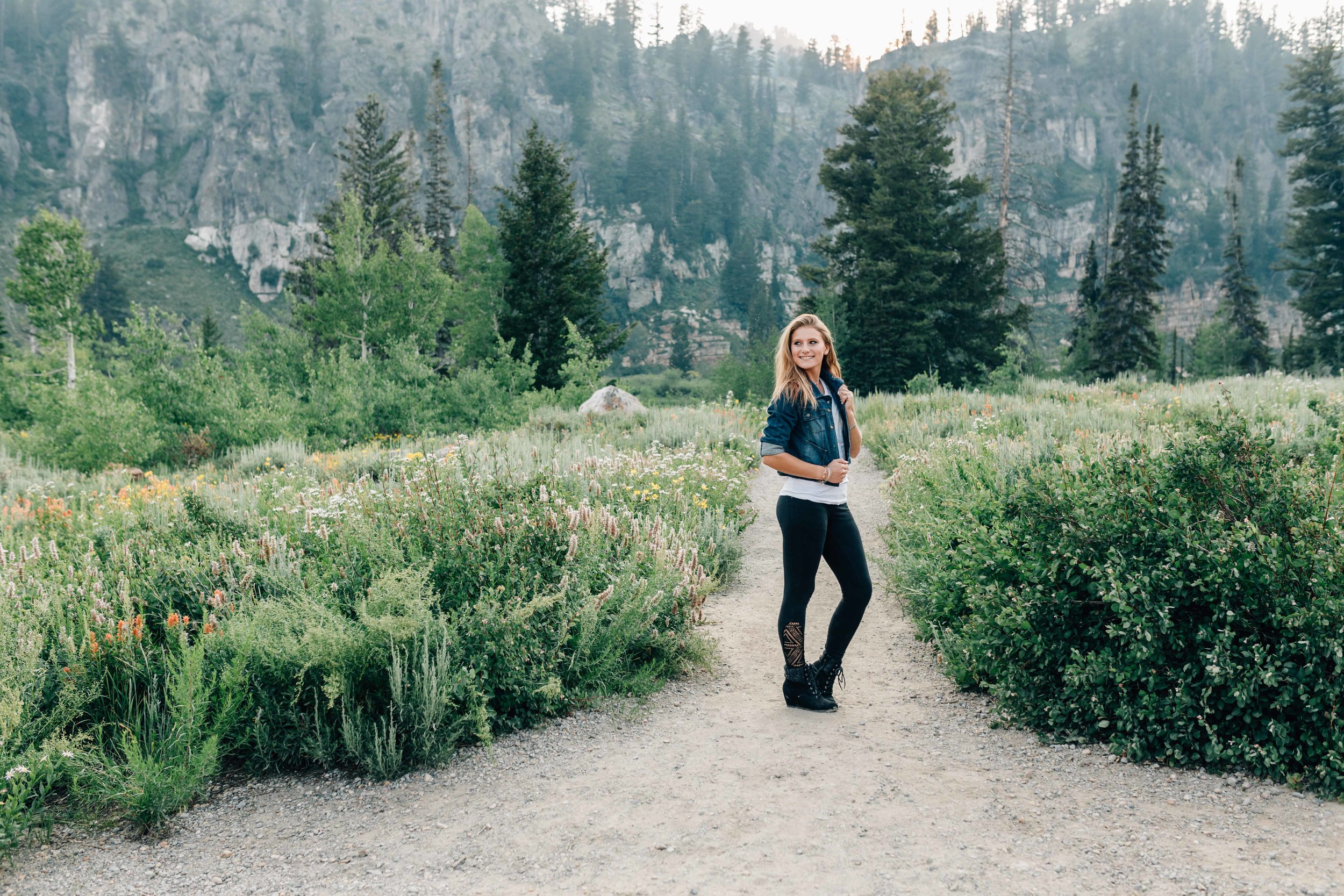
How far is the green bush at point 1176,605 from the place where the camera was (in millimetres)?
3336

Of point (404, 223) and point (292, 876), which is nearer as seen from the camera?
point (292, 876)

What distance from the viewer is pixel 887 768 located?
369 centimetres

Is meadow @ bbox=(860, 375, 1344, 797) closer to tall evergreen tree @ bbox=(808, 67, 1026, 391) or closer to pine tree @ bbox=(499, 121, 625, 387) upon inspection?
tall evergreen tree @ bbox=(808, 67, 1026, 391)

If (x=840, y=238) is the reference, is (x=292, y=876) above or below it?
below

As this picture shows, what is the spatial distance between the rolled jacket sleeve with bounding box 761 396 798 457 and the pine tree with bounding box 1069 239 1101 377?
37252 mm

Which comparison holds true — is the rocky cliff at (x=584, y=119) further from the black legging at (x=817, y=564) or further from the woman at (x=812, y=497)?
the black legging at (x=817, y=564)

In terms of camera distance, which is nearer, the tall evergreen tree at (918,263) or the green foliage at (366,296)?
the green foliage at (366,296)

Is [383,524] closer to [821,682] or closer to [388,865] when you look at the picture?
[388,865]

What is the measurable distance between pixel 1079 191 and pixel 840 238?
12973 cm

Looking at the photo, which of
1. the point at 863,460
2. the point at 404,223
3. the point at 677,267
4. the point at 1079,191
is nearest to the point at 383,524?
the point at 863,460

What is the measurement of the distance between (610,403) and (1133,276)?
92.8 feet

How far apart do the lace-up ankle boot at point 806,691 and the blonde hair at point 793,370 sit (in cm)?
153

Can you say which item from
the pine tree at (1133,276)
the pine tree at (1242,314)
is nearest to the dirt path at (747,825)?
the pine tree at (1133,276)

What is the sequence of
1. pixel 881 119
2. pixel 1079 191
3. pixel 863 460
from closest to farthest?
pixel 863 460
pixel 881 119
pixel 1079 191
